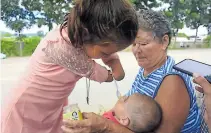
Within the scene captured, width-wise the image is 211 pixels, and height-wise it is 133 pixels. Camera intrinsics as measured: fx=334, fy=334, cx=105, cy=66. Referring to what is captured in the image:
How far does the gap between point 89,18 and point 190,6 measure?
259cm

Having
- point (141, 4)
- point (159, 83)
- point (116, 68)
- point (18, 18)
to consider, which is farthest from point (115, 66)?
point (18, 18)

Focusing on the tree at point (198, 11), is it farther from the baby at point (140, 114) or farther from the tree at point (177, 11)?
the baby at point (140, 114)

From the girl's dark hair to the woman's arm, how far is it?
0.27 metres

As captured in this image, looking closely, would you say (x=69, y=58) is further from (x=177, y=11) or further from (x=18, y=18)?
(x=18, y=18)

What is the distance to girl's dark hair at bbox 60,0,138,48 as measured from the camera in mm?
805

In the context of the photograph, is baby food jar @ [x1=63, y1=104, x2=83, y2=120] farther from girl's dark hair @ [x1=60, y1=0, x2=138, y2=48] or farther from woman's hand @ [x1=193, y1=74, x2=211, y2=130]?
woman's hand @ [x1=193, y1=74, x2=211, y2=130]

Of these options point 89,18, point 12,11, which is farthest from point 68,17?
point 12,11

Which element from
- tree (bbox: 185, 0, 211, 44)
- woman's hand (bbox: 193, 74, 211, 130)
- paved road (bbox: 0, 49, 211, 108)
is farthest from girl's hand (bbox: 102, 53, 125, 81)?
tree (bbox: 185, 0, 211, 44)

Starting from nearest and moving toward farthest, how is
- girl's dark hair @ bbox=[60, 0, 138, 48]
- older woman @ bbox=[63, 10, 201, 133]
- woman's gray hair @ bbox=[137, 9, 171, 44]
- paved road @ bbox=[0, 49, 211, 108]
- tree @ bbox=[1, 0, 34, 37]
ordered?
girl's dark hair @ bbox=[60, 0, 138, 48] → older woman @ bbox=[63, 10, 201, 133] → woman's gray hair @ bbox=[137, 9, 171, 44] → paved road @ bbox=[0, 49, 211, 108] → tree @ bbox=[1, 0, 34, 37]

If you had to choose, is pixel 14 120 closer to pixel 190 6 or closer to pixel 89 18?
pixel 89 18

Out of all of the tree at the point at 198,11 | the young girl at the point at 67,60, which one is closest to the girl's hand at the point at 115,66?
the young girl at the point at 67,60

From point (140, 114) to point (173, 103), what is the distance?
0.11m

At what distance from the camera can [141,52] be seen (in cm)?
125

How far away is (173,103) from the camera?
1.01 m
